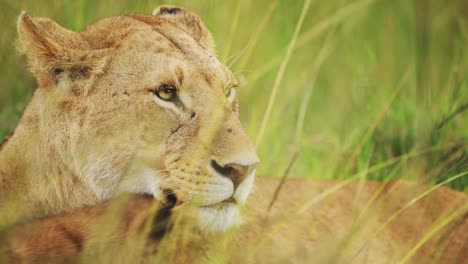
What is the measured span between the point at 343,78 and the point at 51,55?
2764 millimetres

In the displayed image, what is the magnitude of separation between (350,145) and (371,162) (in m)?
0.14

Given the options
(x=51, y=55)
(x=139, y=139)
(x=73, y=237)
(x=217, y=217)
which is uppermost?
(x=51, y=55)

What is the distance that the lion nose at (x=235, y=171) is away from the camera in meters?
2.55

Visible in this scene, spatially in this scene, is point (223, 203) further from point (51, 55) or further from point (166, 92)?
point (51, 55)

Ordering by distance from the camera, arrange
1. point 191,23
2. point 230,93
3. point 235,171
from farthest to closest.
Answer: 1. point 191,23
2. point 230,93
3. point 235,171

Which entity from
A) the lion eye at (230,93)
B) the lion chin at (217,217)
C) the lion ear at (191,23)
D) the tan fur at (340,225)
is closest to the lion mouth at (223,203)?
the lion chin at (217,217)

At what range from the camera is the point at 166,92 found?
281 cm

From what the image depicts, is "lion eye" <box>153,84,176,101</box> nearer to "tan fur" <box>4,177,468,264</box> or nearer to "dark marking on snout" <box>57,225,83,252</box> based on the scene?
"tan fur" <box>4,177,468,264</box>

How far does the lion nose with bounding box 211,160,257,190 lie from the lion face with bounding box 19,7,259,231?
8cm

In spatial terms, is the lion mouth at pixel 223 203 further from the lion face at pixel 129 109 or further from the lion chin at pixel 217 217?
the lion face at pixel 129 109

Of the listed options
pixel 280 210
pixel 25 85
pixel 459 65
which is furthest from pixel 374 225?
pixel 459 65

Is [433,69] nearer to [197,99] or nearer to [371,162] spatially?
[371,162]

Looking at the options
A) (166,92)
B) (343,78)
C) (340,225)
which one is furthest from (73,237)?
(343,78)

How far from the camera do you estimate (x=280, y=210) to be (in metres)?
3.11
